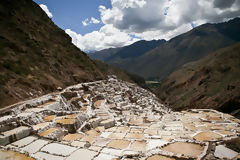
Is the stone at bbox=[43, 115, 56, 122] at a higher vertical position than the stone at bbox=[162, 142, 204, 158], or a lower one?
higher

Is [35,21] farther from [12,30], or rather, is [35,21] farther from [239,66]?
[239,66]

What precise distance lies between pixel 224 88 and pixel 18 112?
31.1 m

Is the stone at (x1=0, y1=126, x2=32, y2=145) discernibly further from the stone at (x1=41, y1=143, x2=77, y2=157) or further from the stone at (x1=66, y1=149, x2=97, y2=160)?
the stone at (x1=66, y1=149, x2=97, y2=160)

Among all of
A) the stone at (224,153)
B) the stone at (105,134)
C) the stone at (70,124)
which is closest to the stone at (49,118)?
the stone at (70,124)

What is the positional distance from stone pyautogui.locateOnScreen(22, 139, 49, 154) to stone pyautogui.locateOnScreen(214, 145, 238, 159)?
5088mm

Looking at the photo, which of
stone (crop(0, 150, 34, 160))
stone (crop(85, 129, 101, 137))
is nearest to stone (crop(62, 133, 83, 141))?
stone (crop(85, 129, 101, 137))

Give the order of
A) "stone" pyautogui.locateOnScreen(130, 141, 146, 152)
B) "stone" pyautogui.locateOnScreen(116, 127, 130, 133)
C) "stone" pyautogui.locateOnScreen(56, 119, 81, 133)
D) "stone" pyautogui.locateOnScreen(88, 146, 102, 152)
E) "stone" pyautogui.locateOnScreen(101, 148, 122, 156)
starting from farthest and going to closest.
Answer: "stone" pyautogui.locateOnScreen(116, 127, 130, 133) < "stone" pyautogui.locateOnScreen(56, 119, 81, 133) < "stone" pyautogui.locateOnScreen(130, 141, 146, 152) < "stone" pyautogui.locateOnScreen(88, 146, 102, 152) < "stone" pyautogui.locateOnScreen(101, 148, 122, 156)

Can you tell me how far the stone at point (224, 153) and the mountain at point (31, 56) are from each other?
10.6 metres

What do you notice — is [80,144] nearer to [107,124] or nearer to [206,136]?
[107,124]

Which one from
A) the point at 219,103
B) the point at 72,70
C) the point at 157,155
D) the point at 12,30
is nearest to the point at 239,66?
the point at 219,103

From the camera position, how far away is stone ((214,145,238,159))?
3948 mm

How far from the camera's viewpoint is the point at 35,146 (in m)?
4.61

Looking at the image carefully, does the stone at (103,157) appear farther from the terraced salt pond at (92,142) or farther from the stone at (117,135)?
the stone at (117,135)

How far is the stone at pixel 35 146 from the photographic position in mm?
4383
